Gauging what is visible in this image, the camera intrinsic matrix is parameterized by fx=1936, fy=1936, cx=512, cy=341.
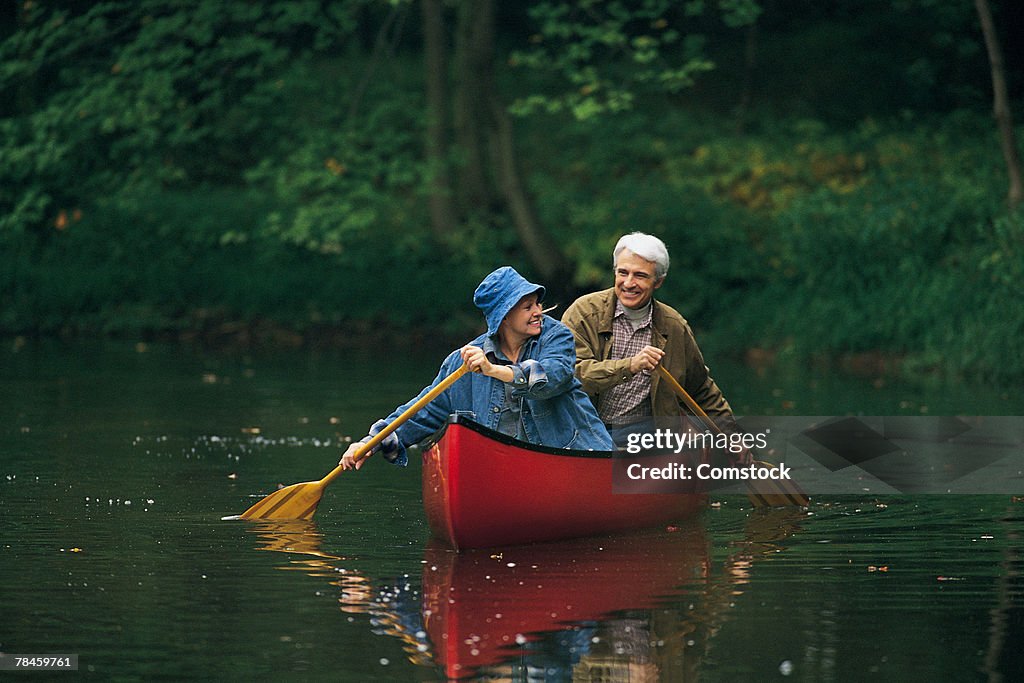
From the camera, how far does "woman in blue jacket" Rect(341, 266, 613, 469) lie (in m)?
9.21

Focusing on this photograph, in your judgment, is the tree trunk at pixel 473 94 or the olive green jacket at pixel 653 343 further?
the tree trunk at pixel 473 94

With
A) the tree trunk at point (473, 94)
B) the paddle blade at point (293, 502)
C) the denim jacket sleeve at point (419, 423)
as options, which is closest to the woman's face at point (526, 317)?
the denim jacket sleeve at point (419, 423)

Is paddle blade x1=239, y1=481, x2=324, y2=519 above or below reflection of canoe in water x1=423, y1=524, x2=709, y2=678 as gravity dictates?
above

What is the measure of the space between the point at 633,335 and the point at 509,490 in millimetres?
1595

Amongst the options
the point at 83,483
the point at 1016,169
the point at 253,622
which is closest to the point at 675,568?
the point at 253,622

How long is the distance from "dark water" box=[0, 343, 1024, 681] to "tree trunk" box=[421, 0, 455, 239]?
1244 centimetres

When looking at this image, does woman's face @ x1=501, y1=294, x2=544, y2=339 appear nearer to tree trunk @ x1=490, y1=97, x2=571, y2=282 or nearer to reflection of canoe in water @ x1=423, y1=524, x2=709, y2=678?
reflection of canoe in water @ x1=423, y1=524, x2=709, y2=678

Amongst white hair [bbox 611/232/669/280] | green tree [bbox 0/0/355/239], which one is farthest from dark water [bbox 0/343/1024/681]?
green tree [bbox 0/0/355/239]

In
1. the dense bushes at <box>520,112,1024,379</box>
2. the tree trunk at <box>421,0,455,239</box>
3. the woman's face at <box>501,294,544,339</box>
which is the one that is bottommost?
the woman's face at <box>501,294,544,339</box>

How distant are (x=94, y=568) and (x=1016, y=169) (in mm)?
14509

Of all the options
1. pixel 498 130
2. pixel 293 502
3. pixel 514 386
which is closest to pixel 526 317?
pixel 514 386

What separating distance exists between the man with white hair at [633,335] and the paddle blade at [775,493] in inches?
35.3

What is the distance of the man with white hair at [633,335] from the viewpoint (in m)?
10.3

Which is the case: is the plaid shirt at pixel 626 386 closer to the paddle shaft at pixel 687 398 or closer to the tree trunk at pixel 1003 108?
the paddle shaft at pixel 687 398
